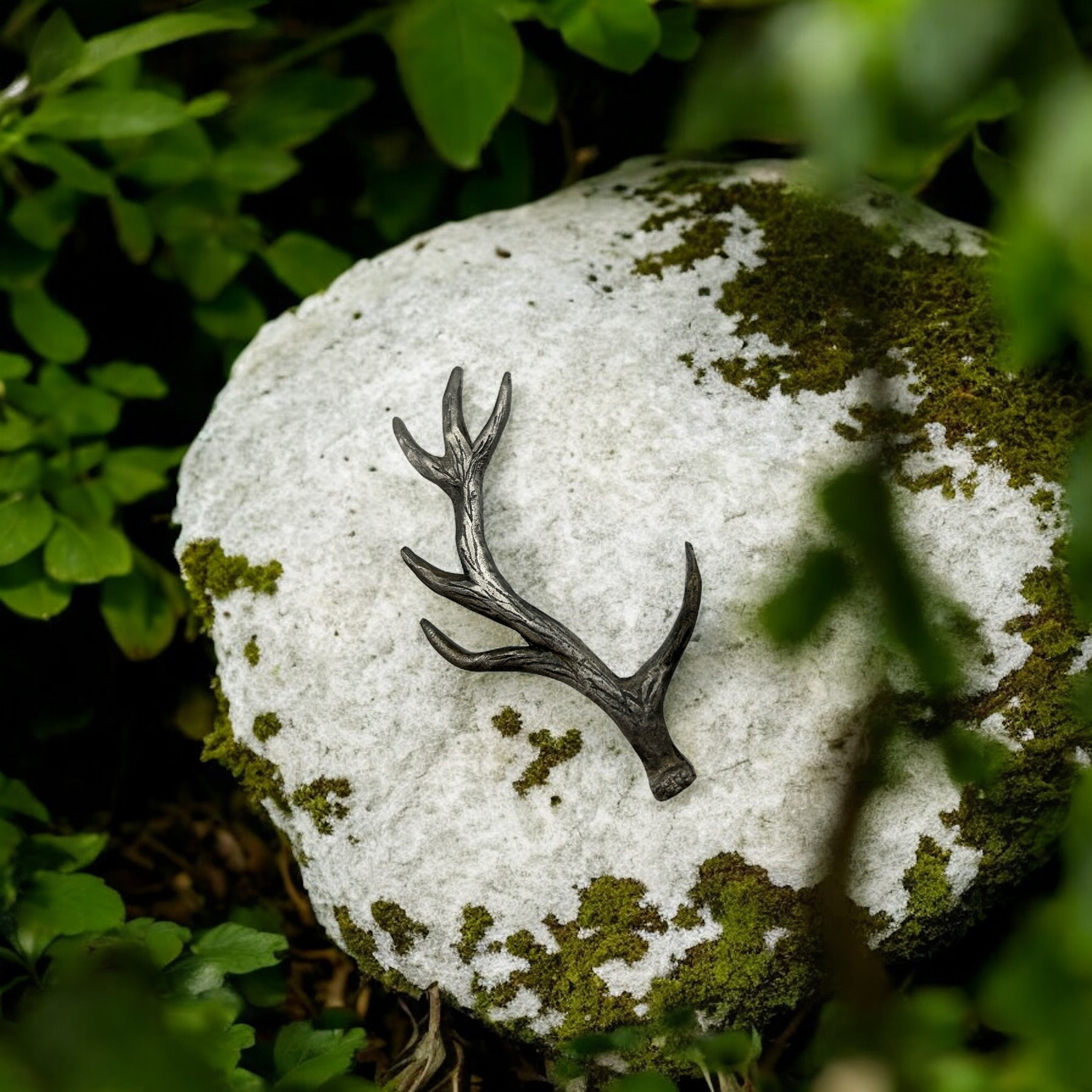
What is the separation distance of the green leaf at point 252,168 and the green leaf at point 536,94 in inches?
26.5

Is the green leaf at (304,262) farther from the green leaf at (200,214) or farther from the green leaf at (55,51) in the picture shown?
the green leaf at (55,51)

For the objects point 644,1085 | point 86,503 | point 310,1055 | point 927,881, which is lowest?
point 927,881

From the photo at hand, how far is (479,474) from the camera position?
2.30 meters

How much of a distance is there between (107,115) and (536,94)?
3.64ft

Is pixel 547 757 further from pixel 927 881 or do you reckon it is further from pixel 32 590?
pixel 32 590

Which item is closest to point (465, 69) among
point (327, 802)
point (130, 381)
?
point (130, 381)

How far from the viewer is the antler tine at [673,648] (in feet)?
6.95

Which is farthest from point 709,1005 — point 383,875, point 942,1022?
point 942,1022

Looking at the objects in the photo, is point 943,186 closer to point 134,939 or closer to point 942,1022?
point 942,1022

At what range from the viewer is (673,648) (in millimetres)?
2125

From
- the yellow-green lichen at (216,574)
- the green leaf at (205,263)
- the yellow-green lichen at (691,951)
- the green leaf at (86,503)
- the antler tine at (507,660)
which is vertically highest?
the green leaf at (205,263)

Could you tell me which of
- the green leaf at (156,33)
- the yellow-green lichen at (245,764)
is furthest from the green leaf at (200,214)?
the yellow-green lichen at (245,764)

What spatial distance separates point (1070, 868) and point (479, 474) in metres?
1.57

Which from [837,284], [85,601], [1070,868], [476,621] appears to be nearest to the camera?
[1070,868]
